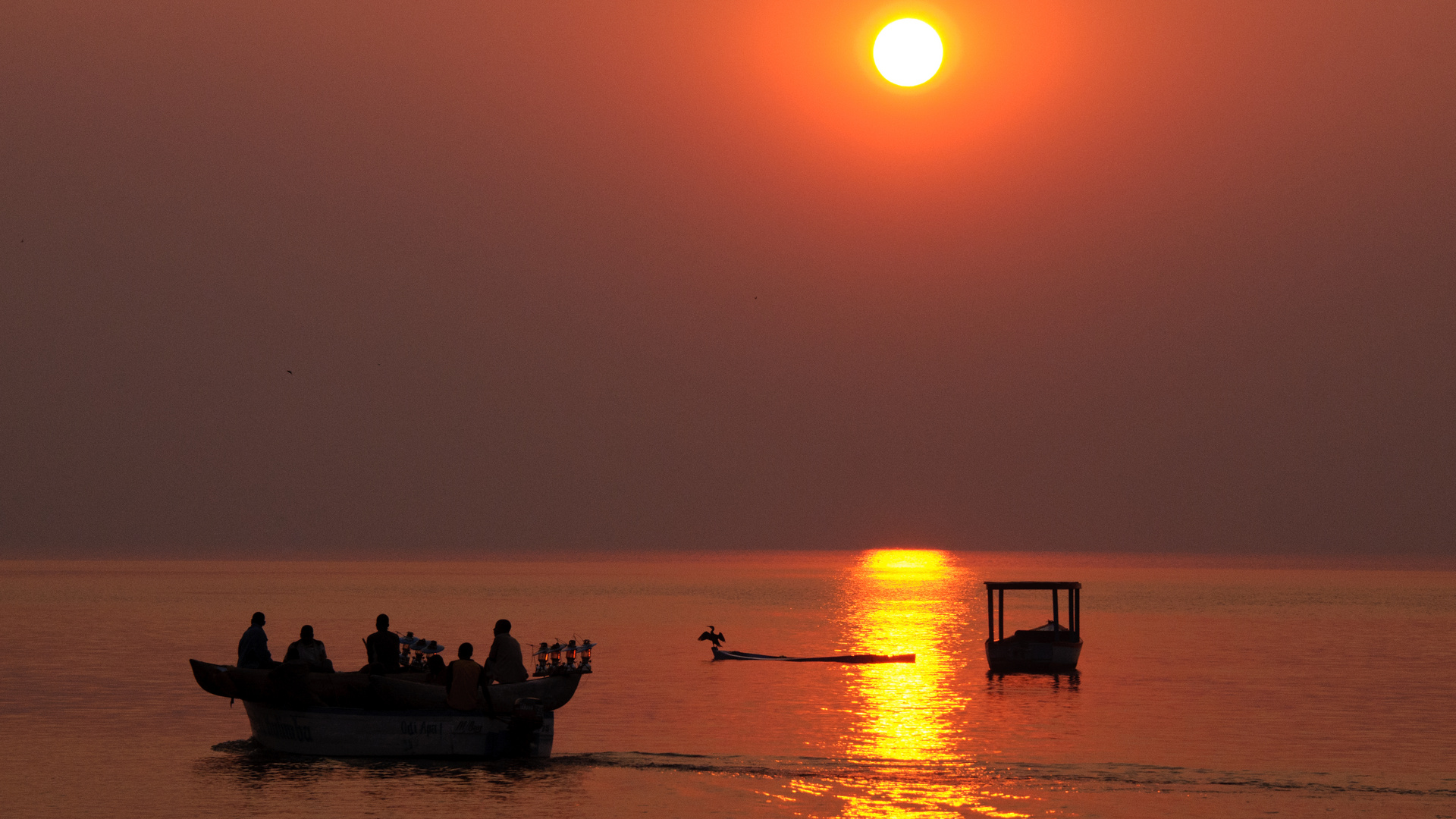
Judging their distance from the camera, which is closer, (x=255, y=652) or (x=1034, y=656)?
(x=255, y=652)

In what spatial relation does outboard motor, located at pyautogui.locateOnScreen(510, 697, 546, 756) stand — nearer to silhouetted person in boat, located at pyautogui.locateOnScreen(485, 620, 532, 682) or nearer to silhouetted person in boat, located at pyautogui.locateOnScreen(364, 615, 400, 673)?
silhouetted person in boat, located at pyautogui.locateOnScreen(485, 620, 532, 682)

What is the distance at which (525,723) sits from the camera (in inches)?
1337

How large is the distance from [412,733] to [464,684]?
1.75 meters

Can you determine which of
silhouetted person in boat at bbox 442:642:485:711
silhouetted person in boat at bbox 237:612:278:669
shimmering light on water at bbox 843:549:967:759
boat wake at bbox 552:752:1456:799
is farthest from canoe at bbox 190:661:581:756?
shimmering light on water at bbox 843:549:967:759

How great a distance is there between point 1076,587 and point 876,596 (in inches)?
4584

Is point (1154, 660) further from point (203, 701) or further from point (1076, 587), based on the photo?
point (203, 701)

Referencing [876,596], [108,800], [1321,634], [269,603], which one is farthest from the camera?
[876,596]

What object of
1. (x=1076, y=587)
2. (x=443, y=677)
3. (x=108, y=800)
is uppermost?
(x=1076, y=587)

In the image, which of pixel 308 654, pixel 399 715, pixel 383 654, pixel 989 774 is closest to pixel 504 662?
pixel 399 715

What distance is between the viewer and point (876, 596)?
181375mm

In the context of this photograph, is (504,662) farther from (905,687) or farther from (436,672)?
(905,687)

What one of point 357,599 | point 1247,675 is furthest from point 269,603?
point 1247,675

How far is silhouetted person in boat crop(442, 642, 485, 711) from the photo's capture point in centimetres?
3319

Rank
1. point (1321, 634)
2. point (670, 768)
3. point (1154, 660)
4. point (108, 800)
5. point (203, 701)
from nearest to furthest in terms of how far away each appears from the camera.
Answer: point (108, 800)
point (670, 768)
point (203, 701)
point (1154, 660)
point (1321, 634)
